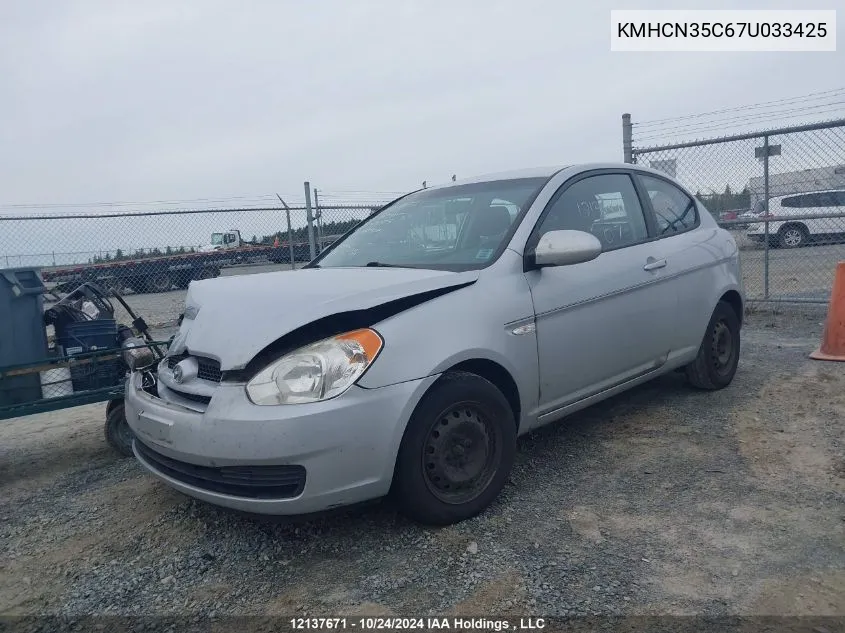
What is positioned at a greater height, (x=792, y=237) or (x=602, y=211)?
(x=602, y=211)

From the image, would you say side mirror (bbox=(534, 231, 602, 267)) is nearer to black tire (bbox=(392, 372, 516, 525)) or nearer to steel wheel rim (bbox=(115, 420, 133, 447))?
black tire (bbox=(392, 372, 516, 525))

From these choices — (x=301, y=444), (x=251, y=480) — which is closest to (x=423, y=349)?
(x=301, y=444)

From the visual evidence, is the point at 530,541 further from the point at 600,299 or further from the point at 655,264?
the point at 655,264

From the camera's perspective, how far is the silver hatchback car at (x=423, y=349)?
100 inches

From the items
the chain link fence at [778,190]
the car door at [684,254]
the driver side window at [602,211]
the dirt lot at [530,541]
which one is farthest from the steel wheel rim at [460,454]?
the chain link fence at [778,190]

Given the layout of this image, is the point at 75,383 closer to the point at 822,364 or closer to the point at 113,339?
Result: the point at 113,339

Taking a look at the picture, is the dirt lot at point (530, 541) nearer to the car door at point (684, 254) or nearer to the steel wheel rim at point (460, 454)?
the steel wheel rim at point (460, 454)

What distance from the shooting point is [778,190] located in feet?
25.0

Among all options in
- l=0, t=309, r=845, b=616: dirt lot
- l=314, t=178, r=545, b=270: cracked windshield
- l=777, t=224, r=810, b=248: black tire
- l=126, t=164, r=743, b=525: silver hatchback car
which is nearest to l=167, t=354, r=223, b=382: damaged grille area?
l=126, t=164, r=743, b=525: silver hatchback car

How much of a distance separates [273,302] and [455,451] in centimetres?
103

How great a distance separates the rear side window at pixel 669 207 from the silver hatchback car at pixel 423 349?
0.45 feet

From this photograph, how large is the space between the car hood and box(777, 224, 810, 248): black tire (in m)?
7.15

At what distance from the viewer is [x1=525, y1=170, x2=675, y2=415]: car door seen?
335 cm

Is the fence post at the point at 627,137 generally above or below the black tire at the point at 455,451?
above
